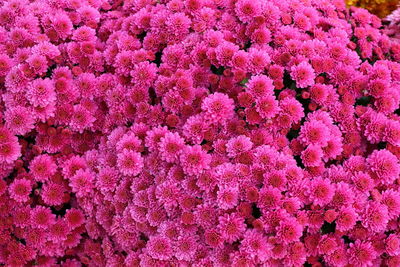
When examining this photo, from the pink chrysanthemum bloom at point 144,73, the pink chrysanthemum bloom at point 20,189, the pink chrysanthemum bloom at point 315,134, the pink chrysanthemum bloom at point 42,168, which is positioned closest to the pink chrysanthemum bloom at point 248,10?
the pink chrysanthemum bloom at point 144,73

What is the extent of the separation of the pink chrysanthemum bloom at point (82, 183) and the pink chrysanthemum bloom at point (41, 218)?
14 centimetres

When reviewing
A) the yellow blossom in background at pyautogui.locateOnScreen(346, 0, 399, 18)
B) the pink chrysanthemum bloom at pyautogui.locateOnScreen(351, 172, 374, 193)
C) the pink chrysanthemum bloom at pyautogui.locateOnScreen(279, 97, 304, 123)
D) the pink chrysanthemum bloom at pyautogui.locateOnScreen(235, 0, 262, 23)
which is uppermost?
the pink chrysanthemum bloom at pyautogui.locateOnScreen(235, 0, 262, 23)

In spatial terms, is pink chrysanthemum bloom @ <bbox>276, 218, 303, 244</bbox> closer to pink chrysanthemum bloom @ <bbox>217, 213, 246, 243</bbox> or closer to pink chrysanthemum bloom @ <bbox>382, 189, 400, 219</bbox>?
pink chrysanthemum bloom @ <bbox>217, 213, 246, 243</bbox>

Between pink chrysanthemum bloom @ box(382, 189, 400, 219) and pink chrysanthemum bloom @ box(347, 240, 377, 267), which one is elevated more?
pink chrysanthemum bloom @ box(382, 189, 400, 219)

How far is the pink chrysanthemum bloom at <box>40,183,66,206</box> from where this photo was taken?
183 cm

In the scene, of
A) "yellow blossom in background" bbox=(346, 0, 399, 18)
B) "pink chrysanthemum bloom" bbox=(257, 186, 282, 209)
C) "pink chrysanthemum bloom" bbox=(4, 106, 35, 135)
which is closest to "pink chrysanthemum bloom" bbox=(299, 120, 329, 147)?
"pink chrysanthemum bloom" bbox=(257, 186, 282, 209)

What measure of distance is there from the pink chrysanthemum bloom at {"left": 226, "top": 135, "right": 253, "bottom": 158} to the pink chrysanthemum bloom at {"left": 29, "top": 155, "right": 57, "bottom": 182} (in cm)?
70

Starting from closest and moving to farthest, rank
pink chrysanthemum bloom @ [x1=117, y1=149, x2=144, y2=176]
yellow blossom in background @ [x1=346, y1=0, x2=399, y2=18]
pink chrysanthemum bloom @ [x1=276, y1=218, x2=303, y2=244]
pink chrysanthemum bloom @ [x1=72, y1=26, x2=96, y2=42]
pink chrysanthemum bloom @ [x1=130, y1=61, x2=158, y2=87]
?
1. pink chrysanthemum bloom @ [x1=276, y1=218, x2=303, y2=244]
2. pink chrysanthemum bloom @ [x1=117, y1=149, x2=144, y2=176]
3. pink chrysanthemum bloom @ [x1=130, y1=61, x2=158, y2=87]
4. pink chrysanthemum bloom @ [x1=72, y1=26, x2=96, y2=42]
5. yellow blossom in background @ [x1=346, y1=0, x2=399, y2=18]

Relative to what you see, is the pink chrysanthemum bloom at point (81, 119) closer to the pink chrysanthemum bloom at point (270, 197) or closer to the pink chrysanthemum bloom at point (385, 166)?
the pink chrysanthemum bloom at point (270, 197)

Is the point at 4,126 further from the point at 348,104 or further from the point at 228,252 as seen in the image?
the point at 348,104

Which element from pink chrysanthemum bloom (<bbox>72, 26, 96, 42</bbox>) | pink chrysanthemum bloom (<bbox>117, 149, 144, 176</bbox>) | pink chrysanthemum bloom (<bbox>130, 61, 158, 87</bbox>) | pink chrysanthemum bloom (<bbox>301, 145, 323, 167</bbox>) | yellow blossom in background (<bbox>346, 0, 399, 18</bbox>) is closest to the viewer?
pink chrysanthemum bloom (<bbox>301, 145, 323, 167</bbox>)

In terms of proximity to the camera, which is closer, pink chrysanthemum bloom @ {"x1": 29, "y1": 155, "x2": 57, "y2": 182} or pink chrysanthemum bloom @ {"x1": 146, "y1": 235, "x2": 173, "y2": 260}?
pink chrysanthemum bloom @ {"x1": 146, "y1": 235, "x2": 173, "y2": 260}

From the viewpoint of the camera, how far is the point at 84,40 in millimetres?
2080

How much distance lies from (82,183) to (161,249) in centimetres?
41
